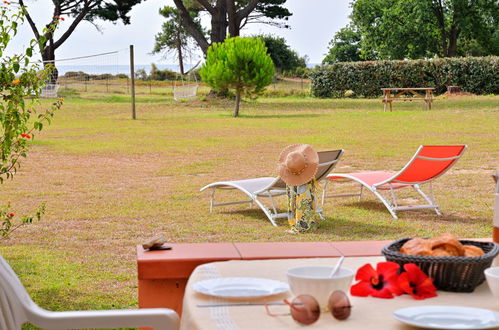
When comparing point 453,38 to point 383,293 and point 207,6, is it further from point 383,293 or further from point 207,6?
point 383,293

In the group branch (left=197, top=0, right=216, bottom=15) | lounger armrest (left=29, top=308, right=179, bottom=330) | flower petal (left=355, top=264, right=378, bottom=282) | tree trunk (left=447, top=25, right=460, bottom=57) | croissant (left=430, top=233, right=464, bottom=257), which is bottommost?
lounger armrest (left=29, top=308, right=179, bottom=330)

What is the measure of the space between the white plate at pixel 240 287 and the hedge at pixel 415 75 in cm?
2612

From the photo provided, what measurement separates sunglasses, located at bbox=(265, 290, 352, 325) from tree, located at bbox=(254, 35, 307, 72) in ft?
141

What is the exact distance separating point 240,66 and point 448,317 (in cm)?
1971

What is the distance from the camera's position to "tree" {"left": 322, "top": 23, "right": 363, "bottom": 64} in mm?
54344

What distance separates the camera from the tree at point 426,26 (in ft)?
115

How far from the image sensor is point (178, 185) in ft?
29.6

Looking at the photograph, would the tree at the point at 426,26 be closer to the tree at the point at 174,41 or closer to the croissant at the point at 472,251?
the tree at the point at 174,41

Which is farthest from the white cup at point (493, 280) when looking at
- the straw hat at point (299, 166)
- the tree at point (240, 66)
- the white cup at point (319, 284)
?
the tree at point (240, 66)

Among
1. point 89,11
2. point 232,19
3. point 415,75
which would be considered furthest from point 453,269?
point 89,11

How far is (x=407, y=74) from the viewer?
27281 mm

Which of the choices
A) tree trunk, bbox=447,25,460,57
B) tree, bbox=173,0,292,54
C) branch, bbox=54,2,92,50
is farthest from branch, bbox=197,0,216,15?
tree trunk, bbox=447,25,460,57

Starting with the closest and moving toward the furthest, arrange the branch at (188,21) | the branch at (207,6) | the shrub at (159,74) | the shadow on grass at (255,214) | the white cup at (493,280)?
the white cup at (493,280)
the shadow on grass at (255,214)
the branch at (207,6)
the branch at (188,21)
the shrub at (159,74)

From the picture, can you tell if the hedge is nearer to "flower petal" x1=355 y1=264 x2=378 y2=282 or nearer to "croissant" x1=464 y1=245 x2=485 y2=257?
"croissant" x1=464 y1=245 x2=485 y2=257
